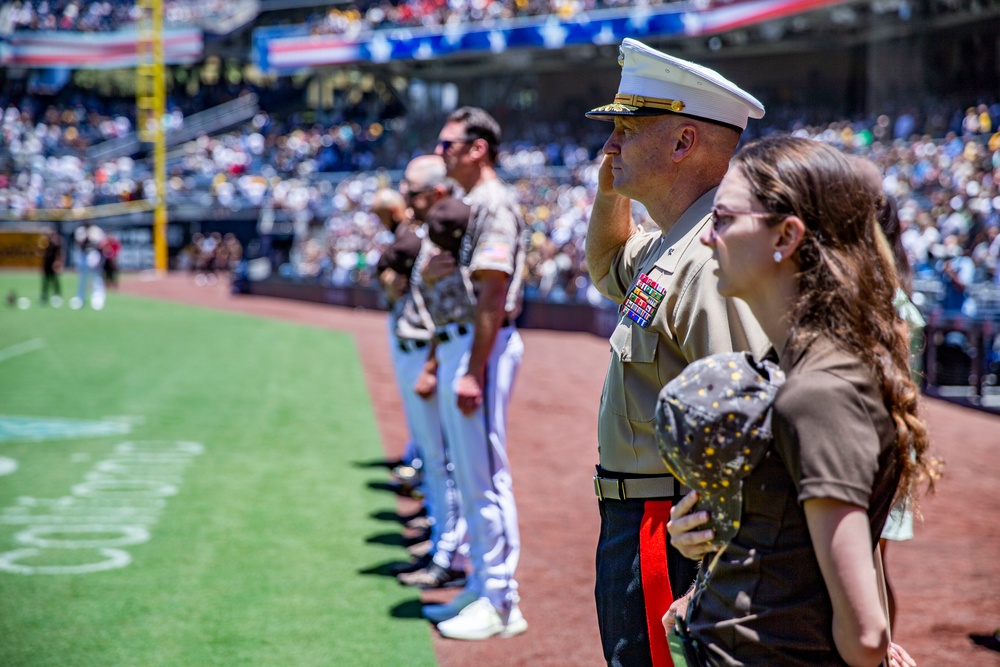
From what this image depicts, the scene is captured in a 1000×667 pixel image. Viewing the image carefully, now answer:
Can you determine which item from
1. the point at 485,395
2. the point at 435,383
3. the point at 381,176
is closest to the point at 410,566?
the point at 435,383

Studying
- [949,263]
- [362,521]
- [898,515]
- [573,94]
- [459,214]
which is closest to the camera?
[898,515]

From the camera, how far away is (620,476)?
237 cm

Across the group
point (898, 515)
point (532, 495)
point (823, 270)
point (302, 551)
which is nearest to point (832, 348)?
point (823, 270)

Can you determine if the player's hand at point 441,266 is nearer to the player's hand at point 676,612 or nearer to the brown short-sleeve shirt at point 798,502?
the player's hand at point 676,612

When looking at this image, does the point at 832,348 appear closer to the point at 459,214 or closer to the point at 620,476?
the point at 620,476

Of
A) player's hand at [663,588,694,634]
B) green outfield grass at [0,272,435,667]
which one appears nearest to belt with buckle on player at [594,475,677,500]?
player's hand at [663,588,694,634]

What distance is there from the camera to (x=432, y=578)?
16.7 feet

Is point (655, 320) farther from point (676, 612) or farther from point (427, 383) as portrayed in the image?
point (427, 383)

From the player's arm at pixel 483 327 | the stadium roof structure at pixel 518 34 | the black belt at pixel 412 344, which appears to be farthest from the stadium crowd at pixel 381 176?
the player's arm at pixel 483 327

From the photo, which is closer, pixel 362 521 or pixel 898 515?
pixel 898 515

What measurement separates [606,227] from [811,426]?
50.0 inches

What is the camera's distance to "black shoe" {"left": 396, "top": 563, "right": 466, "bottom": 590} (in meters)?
5.08

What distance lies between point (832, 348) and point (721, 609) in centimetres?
48

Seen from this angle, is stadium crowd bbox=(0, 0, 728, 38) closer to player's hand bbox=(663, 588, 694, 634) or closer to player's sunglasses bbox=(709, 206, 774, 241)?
player's sunglasses bbox=(709, 206, 774, 241)
